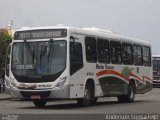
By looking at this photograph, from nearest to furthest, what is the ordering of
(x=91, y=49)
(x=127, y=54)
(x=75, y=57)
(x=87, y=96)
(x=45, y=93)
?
(x=45, y=93), (x=75, y=57), (x=87, y=96), (x=91, y=49), (x=127, y=54)

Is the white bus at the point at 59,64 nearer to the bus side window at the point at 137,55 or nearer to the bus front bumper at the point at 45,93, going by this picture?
the bus front bumper at the point at 45,93

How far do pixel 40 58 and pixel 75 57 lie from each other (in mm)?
1377

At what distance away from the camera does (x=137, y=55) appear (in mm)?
29234

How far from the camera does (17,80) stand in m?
22.5

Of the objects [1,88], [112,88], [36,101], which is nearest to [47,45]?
[36,101]

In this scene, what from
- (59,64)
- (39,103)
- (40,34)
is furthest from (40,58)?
(39,103)

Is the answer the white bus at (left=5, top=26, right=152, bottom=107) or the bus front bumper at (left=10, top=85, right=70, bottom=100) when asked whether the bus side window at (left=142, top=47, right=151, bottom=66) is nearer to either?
the white bus at (left=5, top=26, right=152, bottom=107)

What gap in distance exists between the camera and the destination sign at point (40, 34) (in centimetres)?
2222

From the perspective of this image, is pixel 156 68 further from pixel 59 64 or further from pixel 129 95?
pixel 59 64

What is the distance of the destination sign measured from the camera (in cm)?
2222

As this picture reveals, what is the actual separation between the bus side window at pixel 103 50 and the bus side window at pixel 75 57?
1.89 meters

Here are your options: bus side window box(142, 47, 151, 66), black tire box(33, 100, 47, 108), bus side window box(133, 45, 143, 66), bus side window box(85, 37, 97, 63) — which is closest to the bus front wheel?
bus side window box(85, 37, 97, 63)

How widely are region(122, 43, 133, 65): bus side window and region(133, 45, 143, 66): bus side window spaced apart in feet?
1.67

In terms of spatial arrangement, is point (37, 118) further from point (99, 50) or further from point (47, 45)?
point (99, 50)
